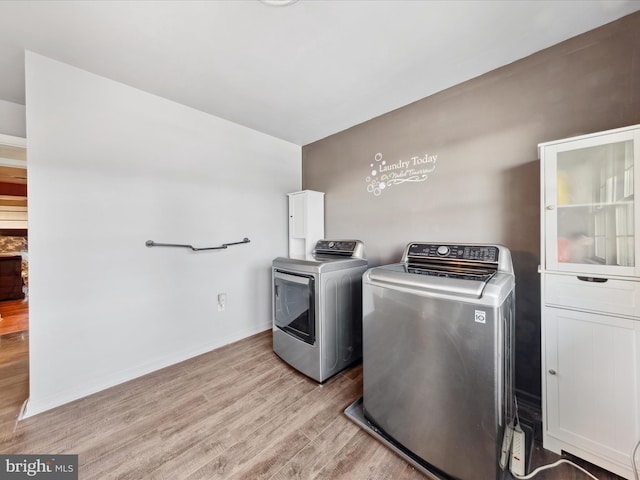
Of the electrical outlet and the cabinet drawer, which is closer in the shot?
the cabinet drawer

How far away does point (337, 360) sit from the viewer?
1972mm

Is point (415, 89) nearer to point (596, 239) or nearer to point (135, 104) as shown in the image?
point (596, 239)

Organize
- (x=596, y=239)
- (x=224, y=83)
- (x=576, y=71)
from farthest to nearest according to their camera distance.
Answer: (x=224, y=83) → (x=576, y=71) → (x=596, y=239)

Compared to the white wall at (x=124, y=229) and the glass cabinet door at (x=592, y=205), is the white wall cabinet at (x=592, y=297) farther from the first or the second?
the white wall at (x=124, y=229)

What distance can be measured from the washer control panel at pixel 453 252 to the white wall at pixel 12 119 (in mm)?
3351

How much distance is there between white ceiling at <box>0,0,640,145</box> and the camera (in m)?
1.27

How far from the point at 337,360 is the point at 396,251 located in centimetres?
111

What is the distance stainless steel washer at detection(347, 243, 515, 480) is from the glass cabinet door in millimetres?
281

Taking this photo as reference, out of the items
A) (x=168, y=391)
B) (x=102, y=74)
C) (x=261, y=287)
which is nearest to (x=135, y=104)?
(x=102, y=74)

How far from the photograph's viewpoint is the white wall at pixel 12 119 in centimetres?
196

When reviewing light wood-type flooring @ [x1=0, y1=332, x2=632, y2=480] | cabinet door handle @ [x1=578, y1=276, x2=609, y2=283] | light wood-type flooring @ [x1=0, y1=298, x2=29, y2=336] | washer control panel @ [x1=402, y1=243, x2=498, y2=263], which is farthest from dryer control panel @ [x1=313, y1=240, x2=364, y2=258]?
light wood-type flooring @ [x1=0, y1=298, x2=29, y2=336]

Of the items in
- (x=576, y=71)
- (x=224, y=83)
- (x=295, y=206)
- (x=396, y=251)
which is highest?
(x=224, y=83)

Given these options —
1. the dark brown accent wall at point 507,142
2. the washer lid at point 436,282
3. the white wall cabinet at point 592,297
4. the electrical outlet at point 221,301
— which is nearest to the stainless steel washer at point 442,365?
the washer lid at point 436,282

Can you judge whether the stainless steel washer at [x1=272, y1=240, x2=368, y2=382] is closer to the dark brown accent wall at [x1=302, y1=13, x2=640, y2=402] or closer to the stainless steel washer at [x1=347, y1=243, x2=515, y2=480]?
the stainless steel washer at [x1=347, y1=243, x2=515, y2=480]
